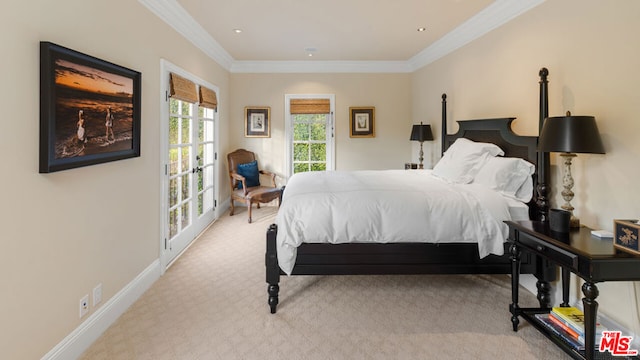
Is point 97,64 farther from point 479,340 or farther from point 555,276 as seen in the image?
point 555,276

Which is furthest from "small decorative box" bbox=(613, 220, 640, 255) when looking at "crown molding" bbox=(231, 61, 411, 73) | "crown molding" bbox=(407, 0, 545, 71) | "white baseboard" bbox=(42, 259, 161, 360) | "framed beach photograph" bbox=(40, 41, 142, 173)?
"crown molding" bbox=(231, 61, 411, 73)

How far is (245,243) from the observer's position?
392 cm

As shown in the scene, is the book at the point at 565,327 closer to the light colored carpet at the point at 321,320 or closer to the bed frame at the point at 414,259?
the light colored carpet at the point at 321,320

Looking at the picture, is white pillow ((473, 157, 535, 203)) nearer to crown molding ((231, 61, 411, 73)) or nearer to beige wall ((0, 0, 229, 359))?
beige wall ((0, 0, 229, 359))

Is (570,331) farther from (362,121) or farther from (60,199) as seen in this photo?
(362,121)

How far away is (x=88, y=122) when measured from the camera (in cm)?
193

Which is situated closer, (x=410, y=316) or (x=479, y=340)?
(x=479, y=340)

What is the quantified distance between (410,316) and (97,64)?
2745 millimetres

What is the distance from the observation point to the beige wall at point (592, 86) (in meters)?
1.94

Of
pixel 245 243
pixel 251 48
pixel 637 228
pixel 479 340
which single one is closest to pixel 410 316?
pixel 479 340

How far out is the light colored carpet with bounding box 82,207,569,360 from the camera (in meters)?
1.96

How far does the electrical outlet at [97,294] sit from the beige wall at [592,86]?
338cm

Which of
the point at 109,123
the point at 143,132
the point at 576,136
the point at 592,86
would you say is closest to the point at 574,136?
the point at 576,136

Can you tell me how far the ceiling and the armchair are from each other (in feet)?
5.14
